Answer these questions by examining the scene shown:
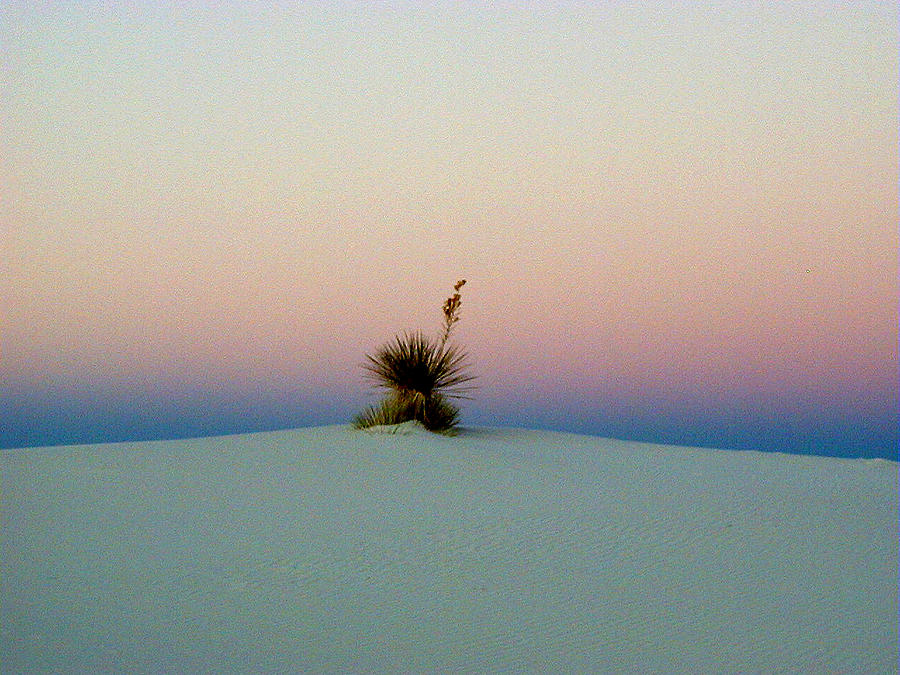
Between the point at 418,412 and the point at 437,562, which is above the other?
the point at 418,412

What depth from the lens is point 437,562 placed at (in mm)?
7348

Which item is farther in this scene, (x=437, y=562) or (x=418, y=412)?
(x=418, y=412)

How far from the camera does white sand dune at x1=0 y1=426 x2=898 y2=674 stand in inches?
235

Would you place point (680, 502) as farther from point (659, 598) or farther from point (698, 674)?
point (698, 674)

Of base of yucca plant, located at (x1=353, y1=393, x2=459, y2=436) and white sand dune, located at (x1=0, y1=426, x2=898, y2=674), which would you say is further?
base of yucca plant, located at (x1=353, y1=393, x2=459, y2=436)

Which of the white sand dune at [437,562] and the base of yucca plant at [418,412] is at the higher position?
the base of yucca plant at [418,412]

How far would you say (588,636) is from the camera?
618 centimetres

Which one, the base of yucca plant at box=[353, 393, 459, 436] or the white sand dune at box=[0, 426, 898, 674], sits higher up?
the base of yucca plant at box=[353, 393, 459, 436]

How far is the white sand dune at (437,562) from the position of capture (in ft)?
19.6

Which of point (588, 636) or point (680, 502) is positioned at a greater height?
point (680, 502)

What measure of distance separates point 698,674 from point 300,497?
13.8 ft

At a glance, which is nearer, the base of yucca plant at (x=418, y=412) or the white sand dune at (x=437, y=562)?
the white sand dune at (x=437, y=562)

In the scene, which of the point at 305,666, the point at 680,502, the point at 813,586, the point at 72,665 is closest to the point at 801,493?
the point at 680,502

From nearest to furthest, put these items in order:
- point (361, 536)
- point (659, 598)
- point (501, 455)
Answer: point (659, 598)
point (361, 536)
point (501, 455)
